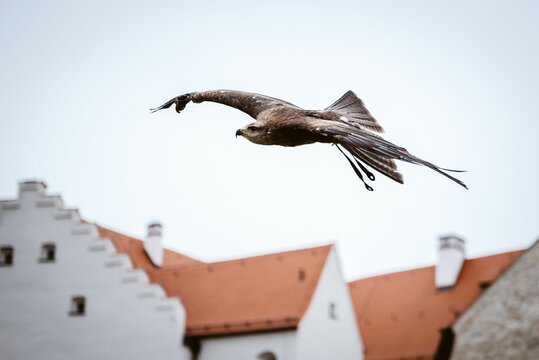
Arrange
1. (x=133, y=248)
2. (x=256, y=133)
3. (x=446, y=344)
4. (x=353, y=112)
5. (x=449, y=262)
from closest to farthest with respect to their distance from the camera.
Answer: (x=256, y=133), (x=353, y=112), (x=446, y=344), (x=133, y=248), (x=449, y=262)

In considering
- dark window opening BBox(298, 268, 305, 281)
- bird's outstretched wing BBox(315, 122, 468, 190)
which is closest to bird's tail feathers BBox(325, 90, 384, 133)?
bird's outstretched wing BBox(315, 122, 468, 190)

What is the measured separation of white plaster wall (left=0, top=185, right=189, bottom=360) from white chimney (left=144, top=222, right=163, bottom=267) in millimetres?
6527

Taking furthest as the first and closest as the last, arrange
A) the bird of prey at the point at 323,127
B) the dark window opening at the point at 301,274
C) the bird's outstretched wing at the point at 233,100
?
1. the dark window opening at the point at 301,274
2. the bird's outstretched wing at the point at 233,100
3. the bird of prey at the point at 323,127

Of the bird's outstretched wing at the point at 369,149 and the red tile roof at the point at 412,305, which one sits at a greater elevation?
the red tile roof at the point at 412,305

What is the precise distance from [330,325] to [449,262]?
9.71 metres

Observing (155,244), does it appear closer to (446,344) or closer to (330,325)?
(330,325)

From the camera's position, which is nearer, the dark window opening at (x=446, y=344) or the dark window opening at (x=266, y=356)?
the dark window opening at (x=446, y=344)

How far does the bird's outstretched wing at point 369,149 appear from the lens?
732 cm

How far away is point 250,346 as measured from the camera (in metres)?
31.6

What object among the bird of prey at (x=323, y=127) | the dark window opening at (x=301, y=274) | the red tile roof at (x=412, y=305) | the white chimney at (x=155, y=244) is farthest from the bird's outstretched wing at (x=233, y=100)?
the white chimney at (x=155, y=244)

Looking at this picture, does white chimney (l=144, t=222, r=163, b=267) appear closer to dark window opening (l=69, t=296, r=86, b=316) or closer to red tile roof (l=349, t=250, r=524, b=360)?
dark window opening (l=69, t=296, r=86, b=316)

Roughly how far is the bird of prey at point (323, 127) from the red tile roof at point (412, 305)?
87.4 ft

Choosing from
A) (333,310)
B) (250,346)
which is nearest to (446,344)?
(333,310)

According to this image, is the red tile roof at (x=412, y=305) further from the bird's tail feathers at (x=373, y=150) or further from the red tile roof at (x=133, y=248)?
the bird's tail feathers at (x=373, y=150)
